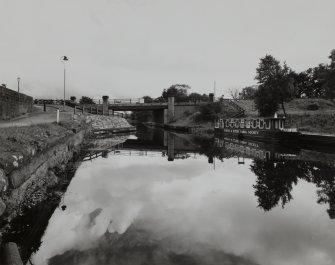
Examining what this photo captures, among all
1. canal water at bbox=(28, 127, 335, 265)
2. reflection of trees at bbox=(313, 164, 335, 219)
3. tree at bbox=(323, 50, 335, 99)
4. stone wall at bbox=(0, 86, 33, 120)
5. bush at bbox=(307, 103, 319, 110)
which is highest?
tree at bbox=(323, 50, 335, 99)

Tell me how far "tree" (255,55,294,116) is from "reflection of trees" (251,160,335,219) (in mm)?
19002

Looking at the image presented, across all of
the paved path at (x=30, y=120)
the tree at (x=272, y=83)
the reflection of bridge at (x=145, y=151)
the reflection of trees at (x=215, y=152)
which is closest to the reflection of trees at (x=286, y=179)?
the reflection of trees at (x=215, y=152)

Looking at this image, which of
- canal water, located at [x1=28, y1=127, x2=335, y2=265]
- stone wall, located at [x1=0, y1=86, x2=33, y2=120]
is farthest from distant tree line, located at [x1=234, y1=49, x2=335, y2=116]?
stone wall, located at [x1=0, y1=86, x2=33, y2=120]

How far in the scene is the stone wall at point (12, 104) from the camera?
16.7 metres

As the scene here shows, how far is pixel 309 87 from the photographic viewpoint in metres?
59.5

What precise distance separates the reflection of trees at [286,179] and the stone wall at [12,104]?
542 inches

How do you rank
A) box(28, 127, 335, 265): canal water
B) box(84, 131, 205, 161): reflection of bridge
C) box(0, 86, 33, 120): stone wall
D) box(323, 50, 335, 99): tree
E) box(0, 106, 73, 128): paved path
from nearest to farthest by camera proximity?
box(28, 127, 335, 265): canal water, box(0, 106, 73, 128): paved path, box(0, 86, 33, 120): stone wall, box(84, 131, 205, 161): reflection of bridge, box(323, 50, 335, 99): tree

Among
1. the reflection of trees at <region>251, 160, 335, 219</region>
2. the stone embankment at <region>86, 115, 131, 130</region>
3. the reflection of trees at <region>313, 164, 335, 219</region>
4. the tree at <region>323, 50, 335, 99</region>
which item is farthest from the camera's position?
the stone embankment at <region>86, 115, 131, 130</region>

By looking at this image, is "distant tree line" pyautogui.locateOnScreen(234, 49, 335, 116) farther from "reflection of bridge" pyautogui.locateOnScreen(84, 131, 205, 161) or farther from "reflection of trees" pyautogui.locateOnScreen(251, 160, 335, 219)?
"reflection of trees" pyautogui.locateOnScreen(251, 160, 335, 219)

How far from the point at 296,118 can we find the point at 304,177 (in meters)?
28.6

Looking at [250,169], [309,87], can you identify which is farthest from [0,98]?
[309,87]

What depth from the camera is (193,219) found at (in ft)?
24.0

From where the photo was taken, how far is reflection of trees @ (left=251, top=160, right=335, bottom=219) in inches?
355

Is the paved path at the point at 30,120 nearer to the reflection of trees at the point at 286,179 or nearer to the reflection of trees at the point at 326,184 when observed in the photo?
the reflection of trees at the point at 286,179
